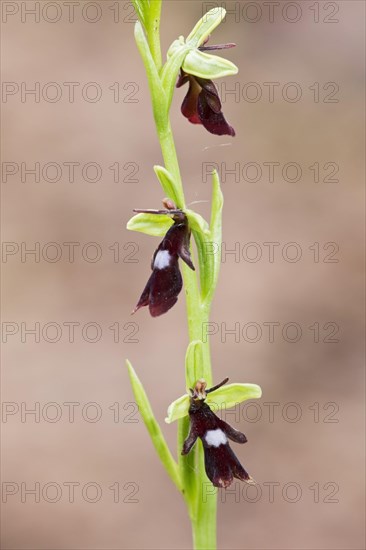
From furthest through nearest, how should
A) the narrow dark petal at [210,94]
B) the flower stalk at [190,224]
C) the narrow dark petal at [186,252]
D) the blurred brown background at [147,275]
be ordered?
the blurred brown background at [147,275], the narrow dark petal at [210,94], the flower stalk at [190,224], the narrow dark petal at [186,252]

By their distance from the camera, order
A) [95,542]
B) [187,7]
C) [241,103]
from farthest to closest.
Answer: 1. [187,7]
2. [241,103]
3. [95,542]

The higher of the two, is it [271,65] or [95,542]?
[271,65]

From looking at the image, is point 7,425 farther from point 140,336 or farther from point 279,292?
point 279,292

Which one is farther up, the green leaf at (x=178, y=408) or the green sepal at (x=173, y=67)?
the green sepal at (x=173, y=67)

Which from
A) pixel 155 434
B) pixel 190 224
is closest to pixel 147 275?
pixel 155 434

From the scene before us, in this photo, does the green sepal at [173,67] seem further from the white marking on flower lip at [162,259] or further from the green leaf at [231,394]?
the green leaf at [231,394]

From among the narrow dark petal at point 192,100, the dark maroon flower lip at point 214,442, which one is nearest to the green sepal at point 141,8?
the narrow dark petal at point 192,100

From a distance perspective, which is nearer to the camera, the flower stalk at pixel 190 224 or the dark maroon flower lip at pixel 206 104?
the flower stalk at pixel 190 224

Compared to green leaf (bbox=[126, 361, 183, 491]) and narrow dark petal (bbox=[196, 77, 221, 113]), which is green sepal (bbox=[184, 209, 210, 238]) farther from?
green leaf (bbox=[126, 361, 183, 491])

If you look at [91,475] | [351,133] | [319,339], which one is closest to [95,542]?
[91,475]
